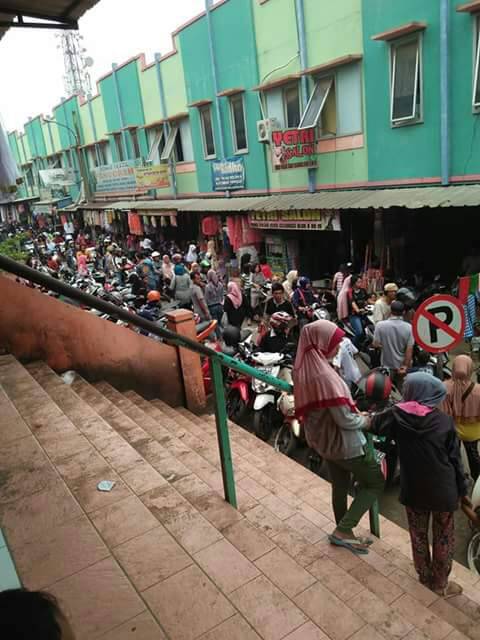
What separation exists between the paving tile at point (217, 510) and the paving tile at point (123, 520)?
0.42m

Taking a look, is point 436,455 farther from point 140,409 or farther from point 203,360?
point 203,360

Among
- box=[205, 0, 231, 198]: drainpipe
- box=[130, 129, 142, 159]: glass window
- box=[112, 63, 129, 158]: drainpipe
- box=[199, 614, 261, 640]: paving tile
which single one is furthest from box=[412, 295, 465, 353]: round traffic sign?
box=[112, 63, 129, 158]: drainpipe

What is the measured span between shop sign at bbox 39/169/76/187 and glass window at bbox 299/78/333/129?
65.9 ft

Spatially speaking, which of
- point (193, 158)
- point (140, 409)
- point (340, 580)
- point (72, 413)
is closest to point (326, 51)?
point (193, 158)

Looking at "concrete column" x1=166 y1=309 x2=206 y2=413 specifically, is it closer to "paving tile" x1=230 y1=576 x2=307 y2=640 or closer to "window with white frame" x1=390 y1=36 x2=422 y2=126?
"paving tile" x1=230 y1=576 x2=307 y2=640

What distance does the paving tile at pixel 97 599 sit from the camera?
1.99 m

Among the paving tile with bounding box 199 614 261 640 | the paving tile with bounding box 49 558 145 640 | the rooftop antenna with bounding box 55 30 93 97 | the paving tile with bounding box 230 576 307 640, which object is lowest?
the paving tile with bounding box 230 576 307 640

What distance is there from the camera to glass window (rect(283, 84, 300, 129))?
1184 centimetres

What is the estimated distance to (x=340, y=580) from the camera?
9.15ft

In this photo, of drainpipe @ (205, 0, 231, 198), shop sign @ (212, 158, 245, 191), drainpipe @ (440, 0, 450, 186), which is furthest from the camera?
shop sign @ (212, 158, 245, 191)

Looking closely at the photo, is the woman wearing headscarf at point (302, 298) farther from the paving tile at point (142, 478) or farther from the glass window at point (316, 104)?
the paving tile at point (142, 478)

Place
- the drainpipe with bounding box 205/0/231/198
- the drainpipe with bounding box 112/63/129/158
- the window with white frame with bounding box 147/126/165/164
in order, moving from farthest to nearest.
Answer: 1. the drainpipe with bounding box 112/63/129/158
2. the window with white frame with bounding box 147/126/165/164
3. the drainpipe with bounding box 205/0/231/198

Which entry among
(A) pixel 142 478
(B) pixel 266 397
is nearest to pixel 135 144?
(B) pixel 266 397

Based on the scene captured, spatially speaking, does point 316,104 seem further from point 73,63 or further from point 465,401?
point 73,63
